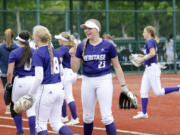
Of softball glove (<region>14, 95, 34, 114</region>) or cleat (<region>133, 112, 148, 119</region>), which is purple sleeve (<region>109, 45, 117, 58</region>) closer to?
softball glove (<region>14, 95, 34, 114</region>)

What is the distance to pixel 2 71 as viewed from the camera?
38.1ft

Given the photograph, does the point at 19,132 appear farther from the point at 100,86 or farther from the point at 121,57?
the point at 121,57

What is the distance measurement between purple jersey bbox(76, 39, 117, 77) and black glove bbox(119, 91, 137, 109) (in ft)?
1.54

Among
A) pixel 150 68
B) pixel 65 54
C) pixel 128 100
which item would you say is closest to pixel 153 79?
pixel 150 68

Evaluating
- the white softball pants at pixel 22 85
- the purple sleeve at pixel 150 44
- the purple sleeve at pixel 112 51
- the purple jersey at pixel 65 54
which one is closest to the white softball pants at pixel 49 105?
the purple sleeve at pixel 112 51

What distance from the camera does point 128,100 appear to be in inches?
295

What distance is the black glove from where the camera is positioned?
743 centimetres

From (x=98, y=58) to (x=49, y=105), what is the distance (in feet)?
3.52

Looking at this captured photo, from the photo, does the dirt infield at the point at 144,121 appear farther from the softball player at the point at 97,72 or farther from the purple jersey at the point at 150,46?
the softball player at the point at 97,72

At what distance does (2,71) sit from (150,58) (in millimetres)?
3666

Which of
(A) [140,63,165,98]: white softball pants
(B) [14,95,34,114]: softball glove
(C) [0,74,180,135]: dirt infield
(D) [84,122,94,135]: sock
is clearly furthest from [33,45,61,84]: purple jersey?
(A) [140,63,165,98]: white softball pants

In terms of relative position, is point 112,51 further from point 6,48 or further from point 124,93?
point 6,48

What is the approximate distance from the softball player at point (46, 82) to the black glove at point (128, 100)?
3.49ft

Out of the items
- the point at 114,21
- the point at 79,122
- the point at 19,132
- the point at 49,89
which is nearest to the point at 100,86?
the point at 49,89
